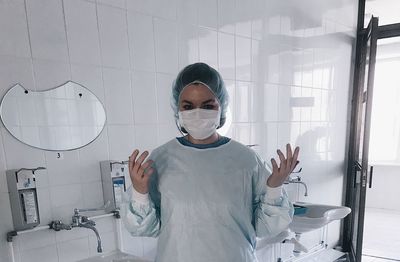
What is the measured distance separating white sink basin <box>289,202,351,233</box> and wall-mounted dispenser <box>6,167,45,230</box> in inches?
61.8

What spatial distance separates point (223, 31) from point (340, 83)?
159 cm

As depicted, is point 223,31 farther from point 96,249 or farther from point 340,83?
point 340,83

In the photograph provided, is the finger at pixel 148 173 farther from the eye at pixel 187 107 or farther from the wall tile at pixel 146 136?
the wall tile at pixel 146 136

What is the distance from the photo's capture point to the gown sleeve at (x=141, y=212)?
0.81m

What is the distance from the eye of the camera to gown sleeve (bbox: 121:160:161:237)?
2.67 feet

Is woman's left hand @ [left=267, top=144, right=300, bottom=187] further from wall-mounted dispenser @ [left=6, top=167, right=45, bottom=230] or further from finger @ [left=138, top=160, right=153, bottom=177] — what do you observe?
wall-mounted dispenser @ [left=6, top=167, right=45, bottom=230]

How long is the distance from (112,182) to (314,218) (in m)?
1.42

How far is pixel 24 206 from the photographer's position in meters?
1.04

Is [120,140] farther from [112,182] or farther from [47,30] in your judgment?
[47,30]

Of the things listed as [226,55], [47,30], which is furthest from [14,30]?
[226,55]

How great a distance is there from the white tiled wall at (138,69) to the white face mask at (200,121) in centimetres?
57

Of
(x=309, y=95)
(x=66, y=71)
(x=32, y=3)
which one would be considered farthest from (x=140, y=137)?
(x=309, y=95)

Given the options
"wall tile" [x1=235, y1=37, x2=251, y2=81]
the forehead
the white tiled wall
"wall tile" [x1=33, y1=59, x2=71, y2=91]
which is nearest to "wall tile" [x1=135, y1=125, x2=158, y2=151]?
the white tiled wall

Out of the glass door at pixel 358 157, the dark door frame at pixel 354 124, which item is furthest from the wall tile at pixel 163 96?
the dark door frame at pixel 354 124
